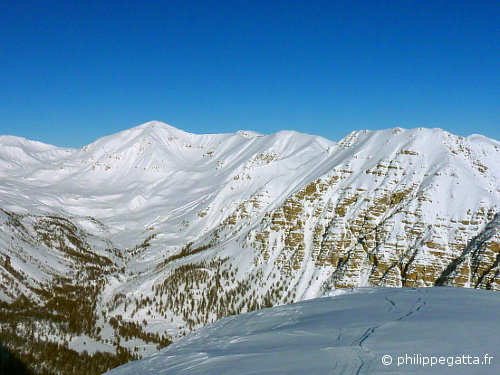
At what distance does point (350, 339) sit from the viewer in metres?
11.6

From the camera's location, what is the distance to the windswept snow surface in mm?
9570

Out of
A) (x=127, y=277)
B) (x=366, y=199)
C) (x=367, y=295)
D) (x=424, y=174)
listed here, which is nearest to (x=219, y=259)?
(x=127, y=277)

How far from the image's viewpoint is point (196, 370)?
11.3m

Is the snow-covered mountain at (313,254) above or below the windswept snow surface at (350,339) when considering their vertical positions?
above

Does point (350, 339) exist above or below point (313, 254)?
below

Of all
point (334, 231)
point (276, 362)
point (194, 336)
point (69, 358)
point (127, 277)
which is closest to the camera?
point (276, 362)

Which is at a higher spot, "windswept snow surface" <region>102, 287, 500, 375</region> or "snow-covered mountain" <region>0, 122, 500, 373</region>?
"snow-covered mountain" <region>0, 122, 500, 373</region>

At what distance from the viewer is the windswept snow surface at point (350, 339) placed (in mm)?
9570

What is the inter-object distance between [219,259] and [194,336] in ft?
459

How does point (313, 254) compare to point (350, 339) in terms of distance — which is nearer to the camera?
point (350, 339)

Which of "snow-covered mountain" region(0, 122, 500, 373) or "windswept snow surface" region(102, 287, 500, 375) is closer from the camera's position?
"windswept snow surface" region(102, 287, 500, 375)

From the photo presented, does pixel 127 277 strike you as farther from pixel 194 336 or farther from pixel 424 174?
pixel 194 336

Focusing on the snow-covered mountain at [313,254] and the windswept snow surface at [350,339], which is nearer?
the windswept snow surface at [350,339]

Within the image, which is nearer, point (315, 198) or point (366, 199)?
point (366, 199)
